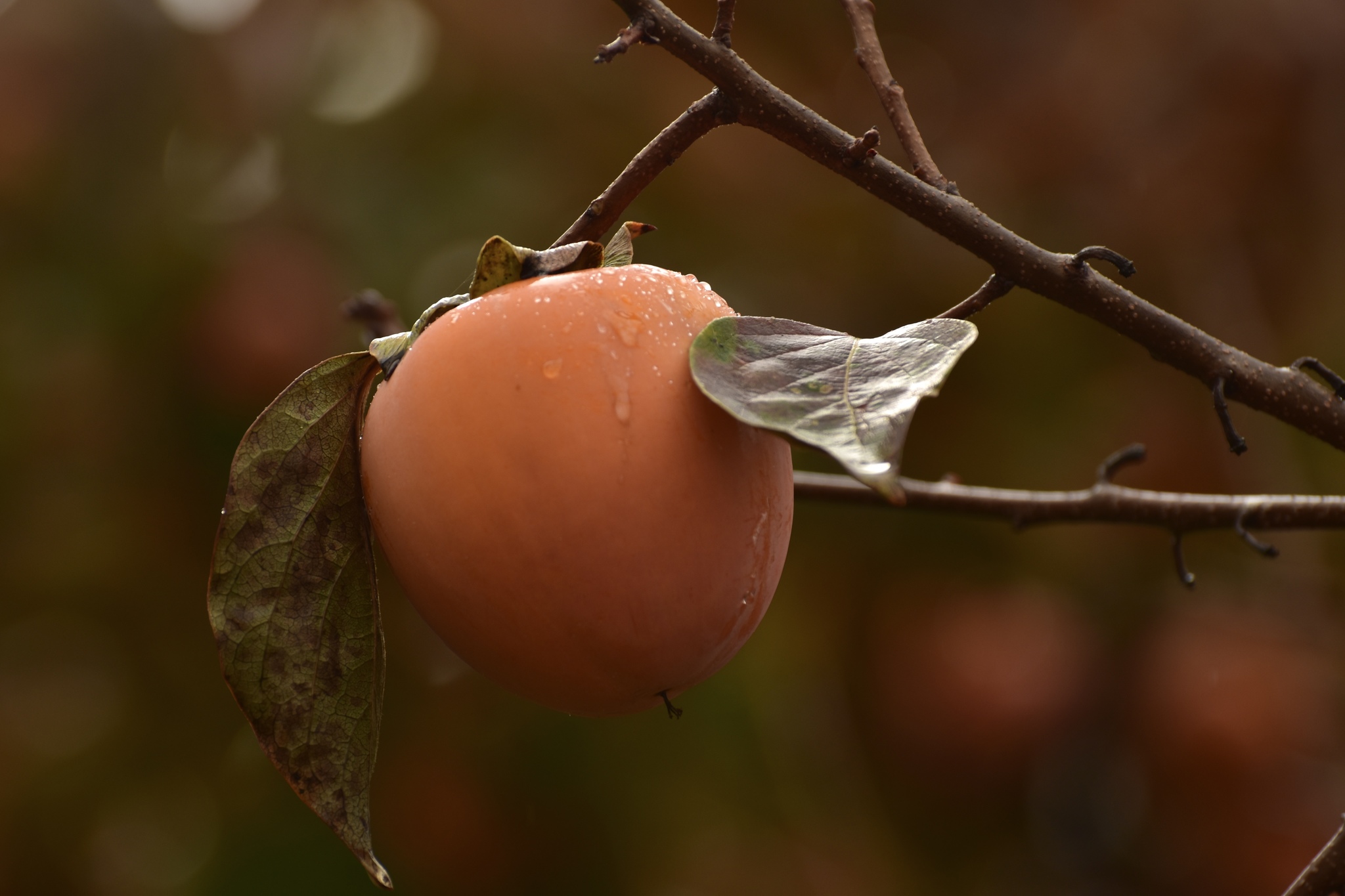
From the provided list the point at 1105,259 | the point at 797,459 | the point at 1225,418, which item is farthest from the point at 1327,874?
the point at 797,459

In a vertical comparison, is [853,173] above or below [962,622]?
above

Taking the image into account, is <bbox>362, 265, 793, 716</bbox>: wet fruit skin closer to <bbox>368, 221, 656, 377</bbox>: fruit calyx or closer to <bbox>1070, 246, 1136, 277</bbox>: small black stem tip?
<bbox>368, 221, 656, 377</bbox>: fruit calyx

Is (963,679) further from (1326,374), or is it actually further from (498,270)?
(498,270)

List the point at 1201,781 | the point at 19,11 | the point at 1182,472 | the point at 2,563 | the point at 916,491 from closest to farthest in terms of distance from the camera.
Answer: the point at 916,491, the point at 2,563, the point at 19,11, the point at 1201,781, the point at 1182,472

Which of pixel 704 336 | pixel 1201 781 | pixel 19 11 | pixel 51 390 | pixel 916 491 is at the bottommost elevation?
pixel 1201 781

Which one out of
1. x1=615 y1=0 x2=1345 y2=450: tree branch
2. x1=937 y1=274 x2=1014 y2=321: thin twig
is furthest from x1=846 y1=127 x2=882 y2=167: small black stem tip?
x1=937 y1=274 x2=1014 y2=321: thin twig

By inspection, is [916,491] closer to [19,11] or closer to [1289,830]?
[1289,830]

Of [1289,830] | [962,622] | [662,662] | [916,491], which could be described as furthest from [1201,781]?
[662,662]

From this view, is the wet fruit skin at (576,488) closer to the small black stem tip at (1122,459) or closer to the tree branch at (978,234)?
the tree branch at (978,234)
